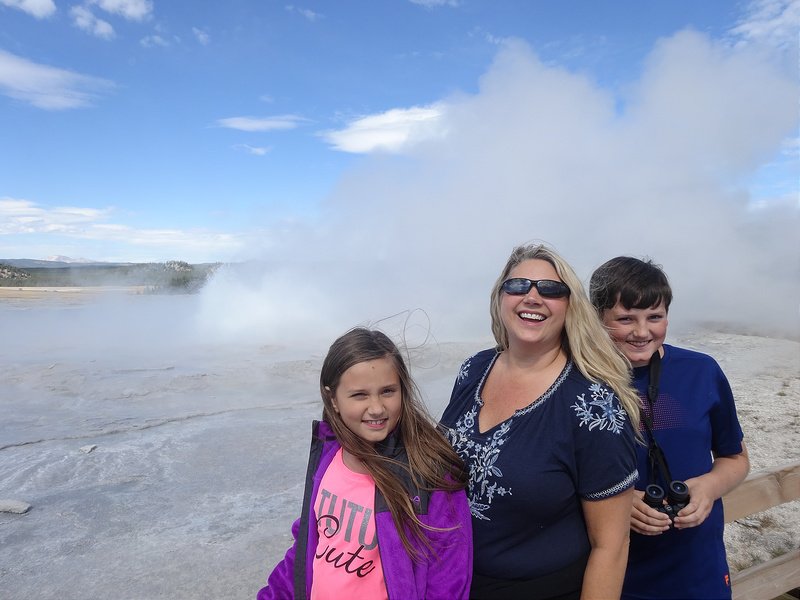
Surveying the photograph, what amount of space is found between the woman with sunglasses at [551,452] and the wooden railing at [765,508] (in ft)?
3.33

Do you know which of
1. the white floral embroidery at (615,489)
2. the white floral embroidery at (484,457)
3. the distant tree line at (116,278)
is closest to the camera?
the white floral embroidery at (615,489)

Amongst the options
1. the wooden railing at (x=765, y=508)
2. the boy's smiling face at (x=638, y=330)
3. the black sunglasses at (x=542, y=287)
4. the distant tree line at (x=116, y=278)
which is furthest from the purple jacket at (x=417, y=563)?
the distant tree line at (x=116, y=278)

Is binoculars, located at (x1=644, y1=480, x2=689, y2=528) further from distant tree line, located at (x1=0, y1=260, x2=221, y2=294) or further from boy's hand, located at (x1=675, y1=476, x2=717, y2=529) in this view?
distant tree line, located at (x1=0, y1=260, x2=221, y2=294)

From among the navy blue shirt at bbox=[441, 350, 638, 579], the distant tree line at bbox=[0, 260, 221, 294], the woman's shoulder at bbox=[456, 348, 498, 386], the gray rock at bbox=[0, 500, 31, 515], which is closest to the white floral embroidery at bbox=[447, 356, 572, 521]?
the navy blue shirt at bbox=[441, 350, 638, 579]

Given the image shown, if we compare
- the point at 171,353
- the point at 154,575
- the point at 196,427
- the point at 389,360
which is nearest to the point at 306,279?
the point at 171,353

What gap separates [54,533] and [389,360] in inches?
127

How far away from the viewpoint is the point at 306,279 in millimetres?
16969

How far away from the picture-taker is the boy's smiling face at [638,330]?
166 cm

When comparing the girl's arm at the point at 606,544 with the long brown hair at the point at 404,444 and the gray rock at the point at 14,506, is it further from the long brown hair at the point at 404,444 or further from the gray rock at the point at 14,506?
the gray rock at the point at 14,506

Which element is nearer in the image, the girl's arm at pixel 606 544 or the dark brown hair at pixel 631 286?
the girl's arm at pixel 606 544

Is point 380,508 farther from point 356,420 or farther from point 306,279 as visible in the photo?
point 306,279

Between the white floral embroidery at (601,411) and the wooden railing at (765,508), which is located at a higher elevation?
the white floral embroidery at (601,411)

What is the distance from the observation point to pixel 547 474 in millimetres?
1348

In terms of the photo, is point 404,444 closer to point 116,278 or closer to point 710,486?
point 710,486
